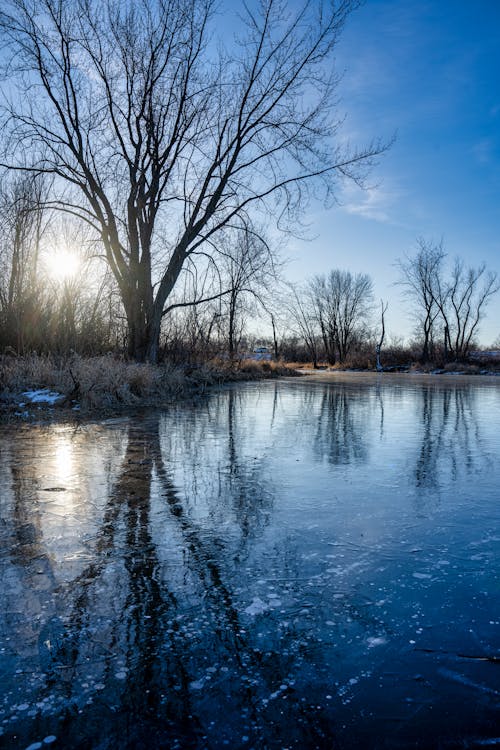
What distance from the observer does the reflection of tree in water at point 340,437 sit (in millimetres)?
5590

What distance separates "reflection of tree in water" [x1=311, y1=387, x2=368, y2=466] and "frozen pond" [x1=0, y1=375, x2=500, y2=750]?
0.71 m

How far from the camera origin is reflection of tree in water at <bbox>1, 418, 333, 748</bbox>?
1485mm

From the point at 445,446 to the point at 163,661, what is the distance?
5.29m

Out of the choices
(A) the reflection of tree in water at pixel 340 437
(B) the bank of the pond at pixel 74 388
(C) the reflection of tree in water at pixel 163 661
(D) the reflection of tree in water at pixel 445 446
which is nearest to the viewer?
(C) the reflection of tree in water at pixel 163 661

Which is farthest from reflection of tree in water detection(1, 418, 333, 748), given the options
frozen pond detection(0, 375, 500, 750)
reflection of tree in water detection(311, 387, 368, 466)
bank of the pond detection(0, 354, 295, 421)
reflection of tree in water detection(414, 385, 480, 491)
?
bank of the pond detection(0, 354, 295, 421)

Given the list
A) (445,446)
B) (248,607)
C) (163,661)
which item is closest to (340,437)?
(445,446)

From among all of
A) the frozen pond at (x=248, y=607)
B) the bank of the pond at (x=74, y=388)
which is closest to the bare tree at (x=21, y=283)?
the bank of the pond at (x=74, y=388)

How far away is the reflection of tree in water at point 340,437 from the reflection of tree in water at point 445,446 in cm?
69

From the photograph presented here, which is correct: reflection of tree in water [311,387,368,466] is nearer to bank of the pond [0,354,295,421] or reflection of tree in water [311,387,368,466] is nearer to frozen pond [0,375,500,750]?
frozen pond [0,375,500,750]

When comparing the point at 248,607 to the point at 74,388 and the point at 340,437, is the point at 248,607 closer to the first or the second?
the point at 340,437

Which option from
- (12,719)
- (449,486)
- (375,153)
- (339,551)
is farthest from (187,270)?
(12,719)

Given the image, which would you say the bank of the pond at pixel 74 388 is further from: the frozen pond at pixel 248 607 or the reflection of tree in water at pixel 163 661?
the reflection of tree in water at pixel 163 661

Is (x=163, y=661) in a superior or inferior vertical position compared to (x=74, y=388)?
inferior

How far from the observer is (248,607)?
2.19 m
